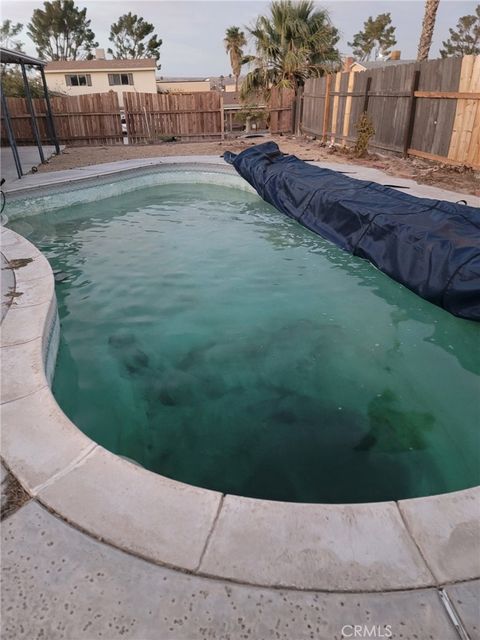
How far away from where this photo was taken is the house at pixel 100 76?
31.0 m

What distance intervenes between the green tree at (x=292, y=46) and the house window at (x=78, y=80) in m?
20.2

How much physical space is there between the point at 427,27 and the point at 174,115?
30.5 ft

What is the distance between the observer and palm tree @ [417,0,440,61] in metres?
13.5

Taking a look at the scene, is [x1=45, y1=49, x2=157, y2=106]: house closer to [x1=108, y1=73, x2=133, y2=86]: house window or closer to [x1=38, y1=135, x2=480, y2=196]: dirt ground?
[x1=108, y1=73, x2=133, y2=86]: house window

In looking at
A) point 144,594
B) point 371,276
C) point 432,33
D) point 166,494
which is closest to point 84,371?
point 166,494

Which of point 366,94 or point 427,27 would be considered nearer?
point 366,94

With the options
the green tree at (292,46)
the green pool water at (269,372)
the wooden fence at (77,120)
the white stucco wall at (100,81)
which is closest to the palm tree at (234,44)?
the white stucco wall at (100,81)

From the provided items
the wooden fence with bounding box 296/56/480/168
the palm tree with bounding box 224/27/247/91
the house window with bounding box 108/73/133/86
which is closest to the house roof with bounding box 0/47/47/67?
the wooden fence with bounding box 296/56/480/168

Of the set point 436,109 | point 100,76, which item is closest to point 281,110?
point 436,109

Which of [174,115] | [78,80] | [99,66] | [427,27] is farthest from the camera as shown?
[78,80]

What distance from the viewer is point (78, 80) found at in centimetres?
3183

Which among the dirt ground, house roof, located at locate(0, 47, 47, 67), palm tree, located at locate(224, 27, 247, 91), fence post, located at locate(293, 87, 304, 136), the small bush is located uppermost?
palm tree, located at locate(224, 27, 247, 91)

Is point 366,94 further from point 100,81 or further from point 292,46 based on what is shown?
point 100,81

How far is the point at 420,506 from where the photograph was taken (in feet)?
6.05
